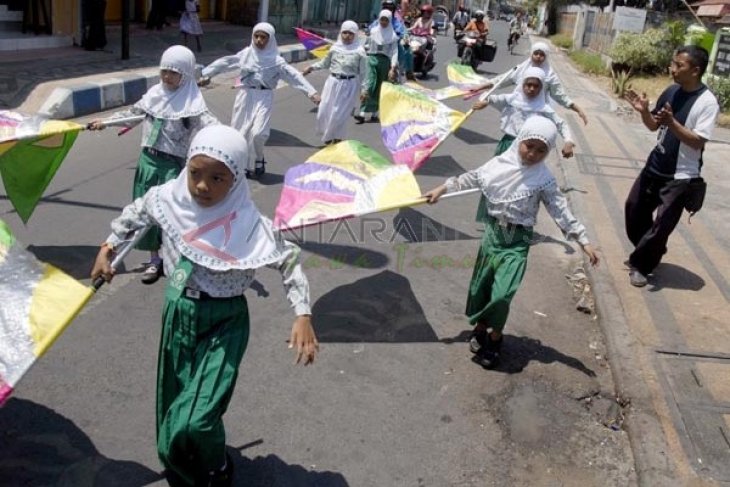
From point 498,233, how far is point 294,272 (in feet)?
5.78

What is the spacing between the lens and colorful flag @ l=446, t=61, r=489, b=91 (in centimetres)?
894

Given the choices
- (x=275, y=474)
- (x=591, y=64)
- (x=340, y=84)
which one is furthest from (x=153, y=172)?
(x=591, y=64)

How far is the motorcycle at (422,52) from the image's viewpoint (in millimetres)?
16273

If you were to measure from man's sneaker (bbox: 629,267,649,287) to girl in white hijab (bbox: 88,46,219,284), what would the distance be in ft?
11.3

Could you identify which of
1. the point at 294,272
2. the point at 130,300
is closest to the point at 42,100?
the point at 130,300

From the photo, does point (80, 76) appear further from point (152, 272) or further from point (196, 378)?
point (196, 378)

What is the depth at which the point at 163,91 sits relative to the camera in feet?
15.5

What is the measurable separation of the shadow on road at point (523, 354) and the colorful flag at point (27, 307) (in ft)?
8.16

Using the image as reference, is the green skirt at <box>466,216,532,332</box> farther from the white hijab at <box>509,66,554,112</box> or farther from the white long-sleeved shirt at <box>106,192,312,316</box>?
the white hijab at <box>509,66,554,112</box>

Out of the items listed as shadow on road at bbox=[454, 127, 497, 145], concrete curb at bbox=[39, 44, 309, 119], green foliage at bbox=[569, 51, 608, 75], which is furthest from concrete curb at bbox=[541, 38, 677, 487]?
green foliage at bbox=[569, 51, 608, 75]

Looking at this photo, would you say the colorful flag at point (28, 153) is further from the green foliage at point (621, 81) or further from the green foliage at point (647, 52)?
the green foliage at point (647, 52)

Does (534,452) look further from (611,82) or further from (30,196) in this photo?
(611,82)

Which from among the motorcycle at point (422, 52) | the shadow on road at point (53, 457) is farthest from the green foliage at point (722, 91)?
the shadow on road at point (53, 457)

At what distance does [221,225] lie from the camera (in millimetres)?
2654
